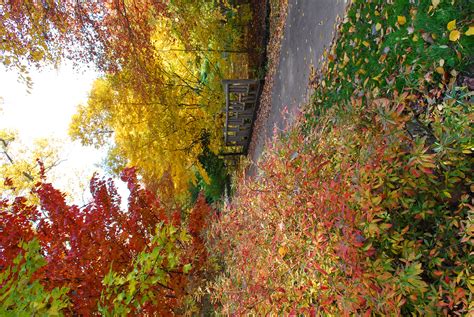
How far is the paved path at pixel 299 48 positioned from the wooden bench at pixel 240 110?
4.66 ft

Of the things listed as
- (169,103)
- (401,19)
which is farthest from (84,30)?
(401,19)

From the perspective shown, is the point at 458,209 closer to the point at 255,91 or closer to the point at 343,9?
A: the point at 343,9

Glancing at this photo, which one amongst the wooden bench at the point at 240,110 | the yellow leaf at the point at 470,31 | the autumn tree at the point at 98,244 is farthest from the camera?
the wooden bench at the point at 240,110

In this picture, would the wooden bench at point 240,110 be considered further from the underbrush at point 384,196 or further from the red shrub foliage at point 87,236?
the underbrush at point 384,196

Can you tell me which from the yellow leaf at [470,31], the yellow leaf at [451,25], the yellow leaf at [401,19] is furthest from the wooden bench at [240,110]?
Result: the yellow leaf at [470,31]

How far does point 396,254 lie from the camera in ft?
A: 10.5

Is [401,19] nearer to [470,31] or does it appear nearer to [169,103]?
[470,31]

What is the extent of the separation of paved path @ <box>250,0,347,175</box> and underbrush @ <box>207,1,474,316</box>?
218 centimetres

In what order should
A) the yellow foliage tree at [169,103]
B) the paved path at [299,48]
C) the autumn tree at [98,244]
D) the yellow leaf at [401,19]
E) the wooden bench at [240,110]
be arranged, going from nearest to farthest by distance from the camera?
the yellow leaf at [401,19]
the autumn tree at [98,244]
the paved path at [299,48]
the yellow foliage tree at [169,103]
the wooden bench at [240,110]

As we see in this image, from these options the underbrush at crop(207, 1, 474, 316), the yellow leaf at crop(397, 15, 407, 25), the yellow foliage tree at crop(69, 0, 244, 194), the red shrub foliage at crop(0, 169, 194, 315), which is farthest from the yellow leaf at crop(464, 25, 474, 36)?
the yellow foliage tree at crop(69, 0, 244, 194)

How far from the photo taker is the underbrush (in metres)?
2.87

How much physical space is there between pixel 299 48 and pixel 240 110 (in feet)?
15.2

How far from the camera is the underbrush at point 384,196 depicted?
9.42 ft

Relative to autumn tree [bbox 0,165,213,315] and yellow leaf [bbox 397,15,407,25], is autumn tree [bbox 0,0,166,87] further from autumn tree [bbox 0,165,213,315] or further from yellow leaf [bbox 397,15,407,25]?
yellow leaf [bbox 397,15,407,25]
